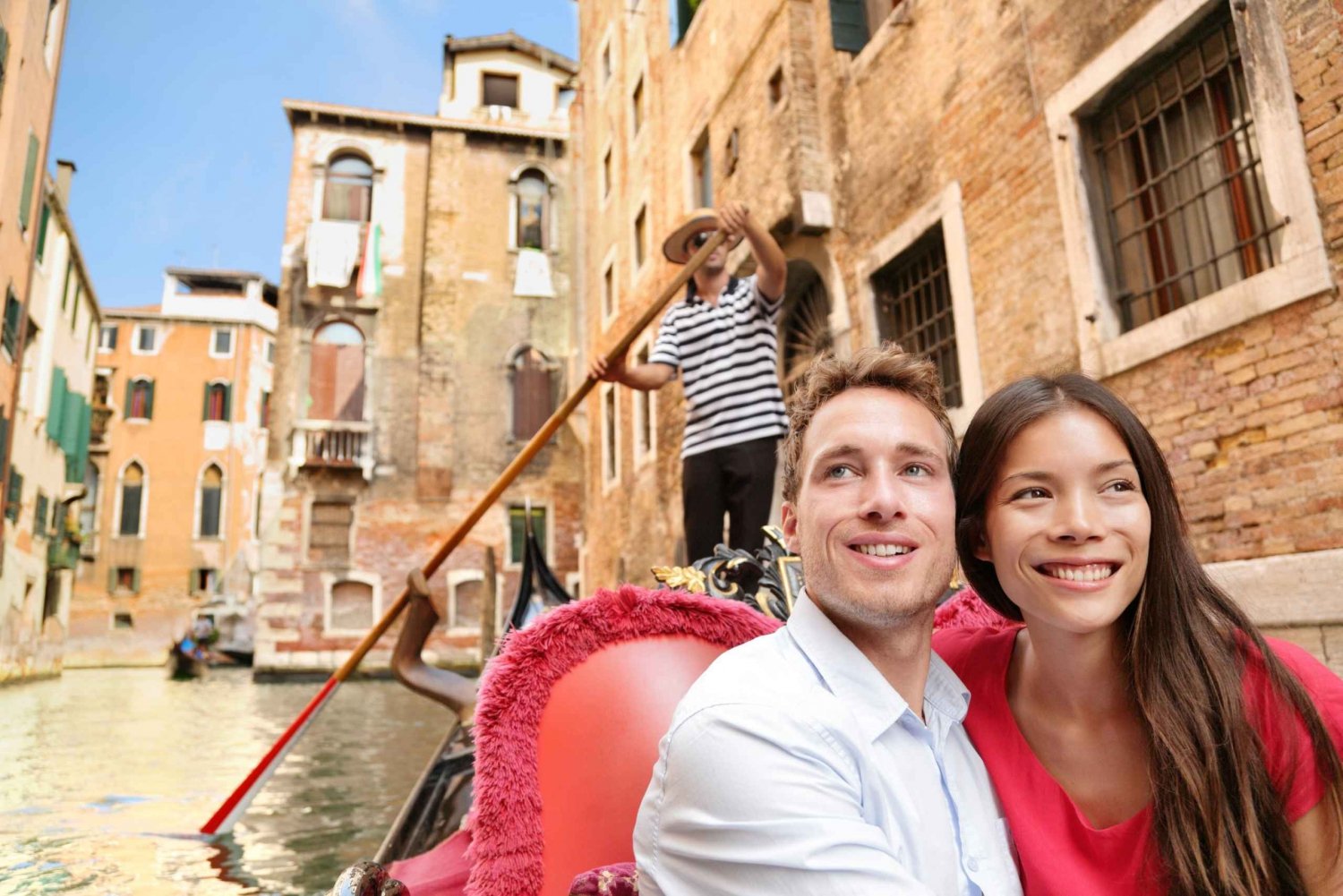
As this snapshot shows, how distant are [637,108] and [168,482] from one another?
56.0 ft

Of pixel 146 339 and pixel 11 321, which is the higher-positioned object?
pixel 146 339

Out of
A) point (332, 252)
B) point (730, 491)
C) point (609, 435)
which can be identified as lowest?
point (730, 491)

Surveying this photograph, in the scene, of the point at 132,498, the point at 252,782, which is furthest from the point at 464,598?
the point at 252,782

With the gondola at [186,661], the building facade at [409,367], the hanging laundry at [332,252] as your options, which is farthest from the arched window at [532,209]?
the gondola at [186,661]

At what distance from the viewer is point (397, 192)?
52.4ft

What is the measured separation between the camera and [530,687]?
45.1 inches

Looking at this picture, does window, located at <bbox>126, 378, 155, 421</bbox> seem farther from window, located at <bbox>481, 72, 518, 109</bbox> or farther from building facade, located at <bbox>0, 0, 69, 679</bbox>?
building facade, located at <bbox>0, 0, 69, 679</bbox>

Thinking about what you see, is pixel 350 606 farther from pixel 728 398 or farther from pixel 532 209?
pixel 728 398

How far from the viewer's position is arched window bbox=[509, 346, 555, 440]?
1590cm

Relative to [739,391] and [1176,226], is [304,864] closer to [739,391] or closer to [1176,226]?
[739,391]

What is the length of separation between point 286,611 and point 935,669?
15298mm

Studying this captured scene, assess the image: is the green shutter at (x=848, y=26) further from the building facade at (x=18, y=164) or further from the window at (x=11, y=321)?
the window at (x=11, y=321)

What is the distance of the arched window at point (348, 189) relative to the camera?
15797mm

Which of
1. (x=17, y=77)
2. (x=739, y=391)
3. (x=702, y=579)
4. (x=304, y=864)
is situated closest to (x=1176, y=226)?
(x=739, y=391)
